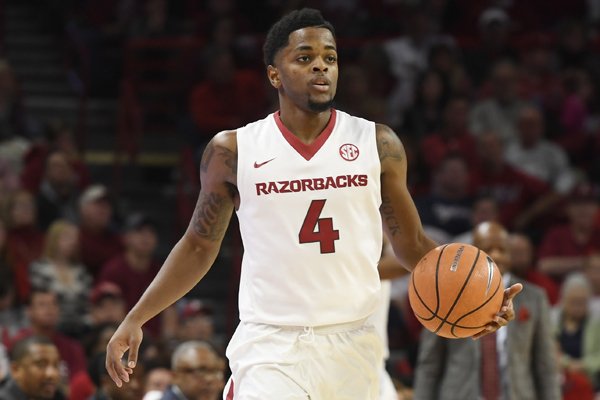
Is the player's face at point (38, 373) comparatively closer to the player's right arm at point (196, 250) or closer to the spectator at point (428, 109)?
the player's right arm at point (196, 250)

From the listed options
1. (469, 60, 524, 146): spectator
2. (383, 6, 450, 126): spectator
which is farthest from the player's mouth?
(383, 6, 450, 126): spectator

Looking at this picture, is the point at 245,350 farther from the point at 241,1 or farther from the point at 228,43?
the point at 241,1

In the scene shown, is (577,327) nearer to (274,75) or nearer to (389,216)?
(389,216)

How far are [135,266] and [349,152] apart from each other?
613 cm

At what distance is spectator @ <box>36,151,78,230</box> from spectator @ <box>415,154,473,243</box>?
3273mm

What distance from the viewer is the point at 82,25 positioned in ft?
47.1

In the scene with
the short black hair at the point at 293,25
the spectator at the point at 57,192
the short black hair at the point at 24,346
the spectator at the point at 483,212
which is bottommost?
the spectator at the point at 483,212

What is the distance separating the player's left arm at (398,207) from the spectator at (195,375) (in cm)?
246

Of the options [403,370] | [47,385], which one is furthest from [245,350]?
[403,370]

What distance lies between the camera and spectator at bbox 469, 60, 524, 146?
13.1 metres

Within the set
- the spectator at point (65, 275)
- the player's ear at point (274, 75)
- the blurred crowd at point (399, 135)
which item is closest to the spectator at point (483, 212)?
the blurred crowd at point (399, 135)

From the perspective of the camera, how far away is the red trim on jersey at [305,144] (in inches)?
196

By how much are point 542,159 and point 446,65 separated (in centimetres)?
152

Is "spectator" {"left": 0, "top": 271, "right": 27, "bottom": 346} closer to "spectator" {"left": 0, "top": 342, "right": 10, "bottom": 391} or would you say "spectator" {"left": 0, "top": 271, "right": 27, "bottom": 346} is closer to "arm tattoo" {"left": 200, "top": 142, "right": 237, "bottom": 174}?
"spectator" {"left": 0, "top": 342, "right": 10, "bottom": 391}
